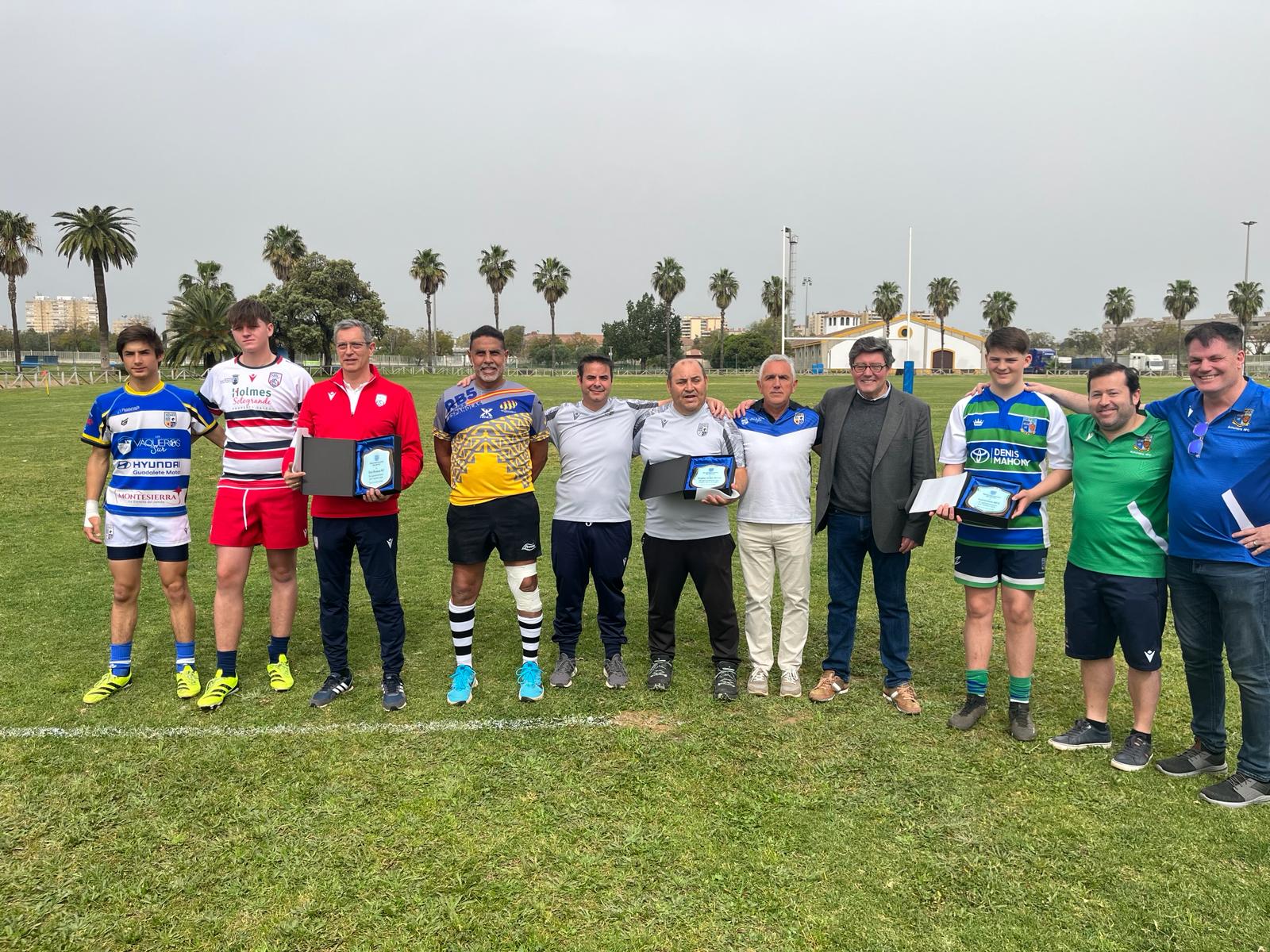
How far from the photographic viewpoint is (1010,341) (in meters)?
4.10

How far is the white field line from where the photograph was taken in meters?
4.16

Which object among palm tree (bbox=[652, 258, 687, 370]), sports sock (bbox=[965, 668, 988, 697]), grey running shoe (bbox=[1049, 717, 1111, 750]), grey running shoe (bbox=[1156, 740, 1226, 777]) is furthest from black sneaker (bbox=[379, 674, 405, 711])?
palm tree (bbox=[652, 258, 687, 370])

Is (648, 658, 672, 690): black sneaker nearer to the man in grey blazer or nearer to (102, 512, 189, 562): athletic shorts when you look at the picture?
the man in grey blazer

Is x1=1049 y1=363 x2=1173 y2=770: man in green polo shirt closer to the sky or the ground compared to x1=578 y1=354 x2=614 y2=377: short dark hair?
closer to the ground

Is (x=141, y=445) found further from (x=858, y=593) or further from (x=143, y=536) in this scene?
(x=858, y=593)

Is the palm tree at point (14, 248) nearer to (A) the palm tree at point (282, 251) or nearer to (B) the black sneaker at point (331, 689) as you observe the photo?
(A) the palm tree at point (282, 251)

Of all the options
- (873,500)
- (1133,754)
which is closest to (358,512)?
(873,500)

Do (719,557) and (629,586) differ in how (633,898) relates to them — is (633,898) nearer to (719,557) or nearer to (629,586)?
(719,557)

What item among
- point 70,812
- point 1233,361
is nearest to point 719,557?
point 1233,361

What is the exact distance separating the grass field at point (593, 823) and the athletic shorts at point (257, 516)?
92cm

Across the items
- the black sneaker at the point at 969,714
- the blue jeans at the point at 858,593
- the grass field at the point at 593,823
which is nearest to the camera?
the grass field at the point at 593,823

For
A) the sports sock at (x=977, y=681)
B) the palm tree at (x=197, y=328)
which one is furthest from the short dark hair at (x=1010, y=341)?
the palm tree at (x=197, y=328)

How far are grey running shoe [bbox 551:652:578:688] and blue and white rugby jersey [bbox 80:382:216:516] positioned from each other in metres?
2.40

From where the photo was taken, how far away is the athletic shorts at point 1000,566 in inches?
162
